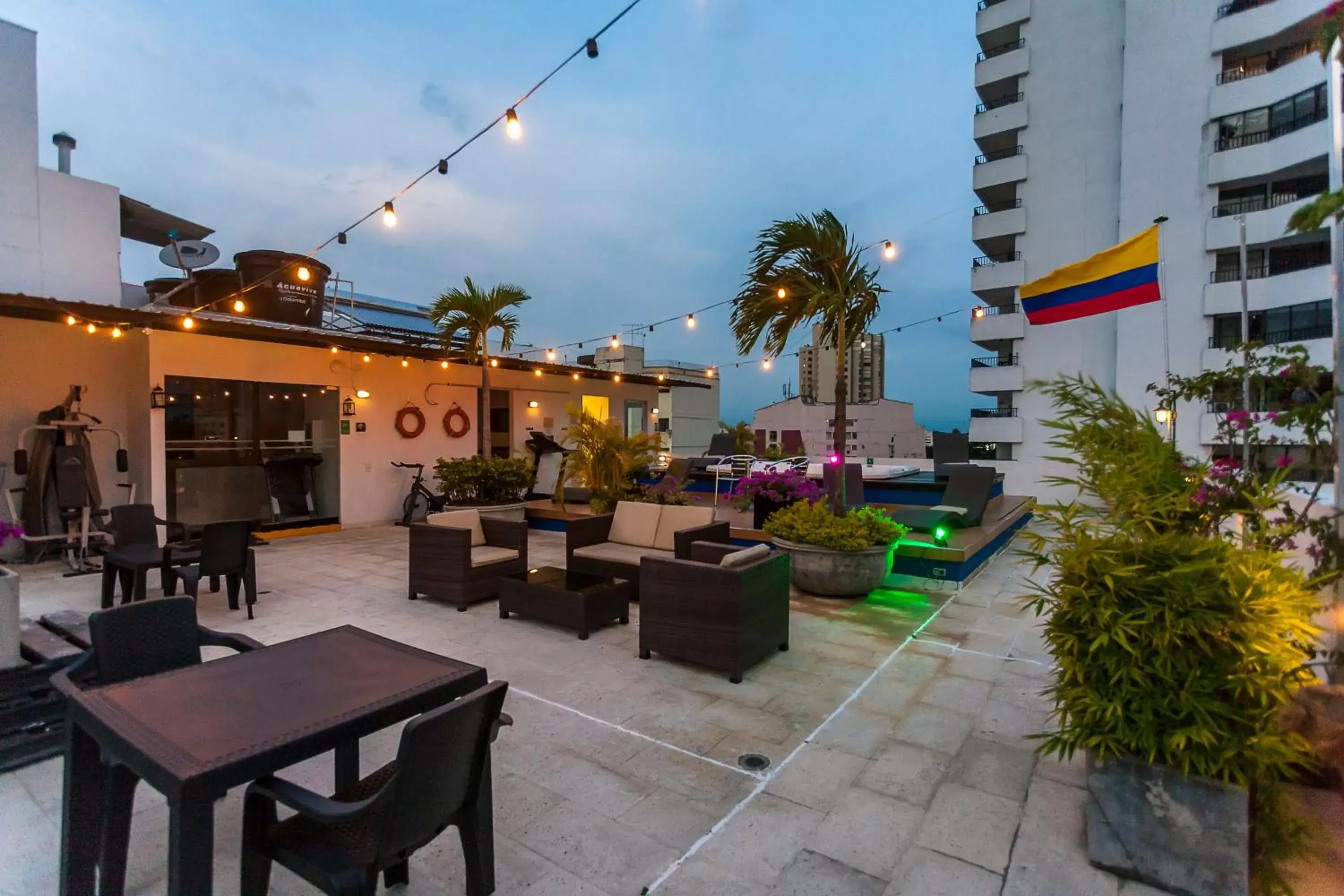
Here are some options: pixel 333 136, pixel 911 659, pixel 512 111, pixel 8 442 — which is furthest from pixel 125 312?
pixel 911 659

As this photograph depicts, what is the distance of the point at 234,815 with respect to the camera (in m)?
2.36

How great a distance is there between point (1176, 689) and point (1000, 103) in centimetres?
2127

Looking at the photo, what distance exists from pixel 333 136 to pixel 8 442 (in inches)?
200

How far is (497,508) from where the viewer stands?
26.8 ft

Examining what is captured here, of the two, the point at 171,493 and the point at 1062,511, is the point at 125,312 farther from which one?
the point at 1062,511

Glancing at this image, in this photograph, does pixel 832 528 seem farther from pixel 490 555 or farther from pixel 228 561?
pixel 228 561

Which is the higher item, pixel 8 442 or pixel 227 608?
pixel 8 442

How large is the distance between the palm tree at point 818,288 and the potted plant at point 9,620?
5.33 m

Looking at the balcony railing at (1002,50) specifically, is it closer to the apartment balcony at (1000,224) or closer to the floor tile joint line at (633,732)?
the apartment balcony at (1000,224)

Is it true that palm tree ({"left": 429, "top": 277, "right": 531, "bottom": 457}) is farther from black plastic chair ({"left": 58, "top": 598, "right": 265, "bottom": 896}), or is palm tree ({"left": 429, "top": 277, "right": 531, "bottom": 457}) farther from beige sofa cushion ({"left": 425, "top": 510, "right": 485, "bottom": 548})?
black plastic chair ({"left": 58, "top": 598, "right": 265, "bottom": 896})

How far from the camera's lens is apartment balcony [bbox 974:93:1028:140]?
16.9m

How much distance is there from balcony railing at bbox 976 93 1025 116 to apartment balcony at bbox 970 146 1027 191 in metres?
1.20

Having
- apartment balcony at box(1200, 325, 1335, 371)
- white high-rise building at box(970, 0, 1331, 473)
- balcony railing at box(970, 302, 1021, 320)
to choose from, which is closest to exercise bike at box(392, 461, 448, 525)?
white high-rise building at box(970, 0, 1331, 473)

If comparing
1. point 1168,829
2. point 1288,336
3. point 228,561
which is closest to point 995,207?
point 1288,336
